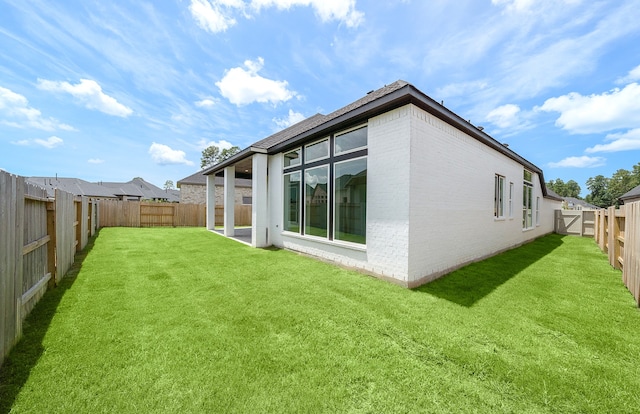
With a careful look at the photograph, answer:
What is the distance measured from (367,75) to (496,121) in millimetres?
8925

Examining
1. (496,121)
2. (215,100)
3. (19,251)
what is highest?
(215,100)

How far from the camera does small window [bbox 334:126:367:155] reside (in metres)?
5.59

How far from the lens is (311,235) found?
702 centimetres

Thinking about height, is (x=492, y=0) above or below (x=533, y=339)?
above

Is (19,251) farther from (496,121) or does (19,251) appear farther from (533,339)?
(496,121)

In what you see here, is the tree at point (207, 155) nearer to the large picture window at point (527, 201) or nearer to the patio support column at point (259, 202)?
the patio support column at point (259, 202)

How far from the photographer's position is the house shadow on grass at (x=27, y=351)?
194cm

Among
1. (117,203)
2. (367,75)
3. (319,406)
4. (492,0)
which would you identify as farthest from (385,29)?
(117,203)

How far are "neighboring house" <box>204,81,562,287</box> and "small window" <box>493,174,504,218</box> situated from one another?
36 mm

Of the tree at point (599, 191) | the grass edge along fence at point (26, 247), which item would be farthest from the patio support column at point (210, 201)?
the tree at point (599, 191)

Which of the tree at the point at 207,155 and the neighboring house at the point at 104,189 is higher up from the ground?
the tree at the point at 207,155

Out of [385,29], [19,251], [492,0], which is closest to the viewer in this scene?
[19,251]

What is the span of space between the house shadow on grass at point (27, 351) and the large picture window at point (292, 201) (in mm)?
5208

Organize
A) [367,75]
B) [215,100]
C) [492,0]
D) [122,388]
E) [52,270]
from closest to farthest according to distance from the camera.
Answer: [122,388] → [52,270] → [492,0] → [367,75] → [215,100]
